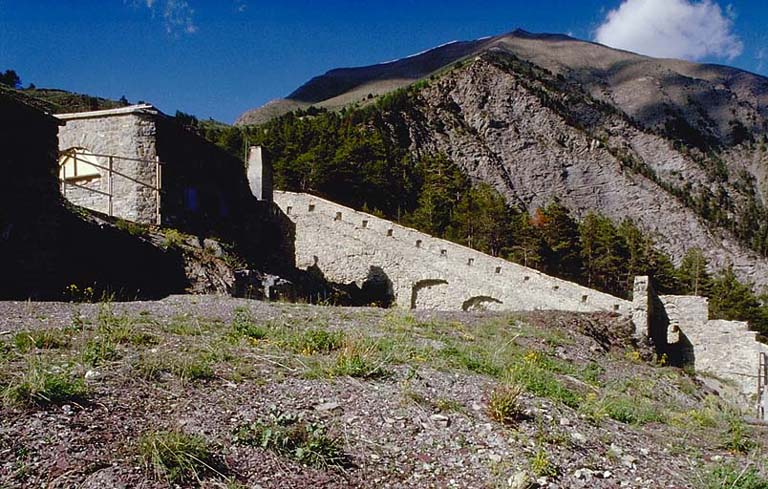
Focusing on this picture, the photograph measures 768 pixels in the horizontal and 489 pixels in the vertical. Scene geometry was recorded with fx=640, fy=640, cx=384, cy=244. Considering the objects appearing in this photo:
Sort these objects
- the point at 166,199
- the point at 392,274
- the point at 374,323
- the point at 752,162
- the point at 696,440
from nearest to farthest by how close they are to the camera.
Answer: the point at 696,440 → the point at 374,323 → the point at 166,199 → the point at 392,274 → the point at 752,162

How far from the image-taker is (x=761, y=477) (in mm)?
5711

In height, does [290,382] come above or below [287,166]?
below

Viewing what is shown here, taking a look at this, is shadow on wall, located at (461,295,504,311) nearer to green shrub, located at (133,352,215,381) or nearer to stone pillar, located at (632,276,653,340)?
stone pillar, located at (632,276,653,340)

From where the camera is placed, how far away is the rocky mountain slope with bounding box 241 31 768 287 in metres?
73.2

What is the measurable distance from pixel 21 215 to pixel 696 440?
12595 mm

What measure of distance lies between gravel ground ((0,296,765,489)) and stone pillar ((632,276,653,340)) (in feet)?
34.9

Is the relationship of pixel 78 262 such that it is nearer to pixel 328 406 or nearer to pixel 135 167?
pixel 135 167

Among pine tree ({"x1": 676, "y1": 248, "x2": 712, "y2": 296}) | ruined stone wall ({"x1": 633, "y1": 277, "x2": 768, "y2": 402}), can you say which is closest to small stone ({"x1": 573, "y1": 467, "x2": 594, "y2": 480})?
ruined stone wall ({"x1": 633, "y1": 277, "x2": 768, "y2": 402})

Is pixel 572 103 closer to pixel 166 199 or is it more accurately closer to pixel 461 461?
pixel 166 199

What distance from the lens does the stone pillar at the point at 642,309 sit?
19281mm

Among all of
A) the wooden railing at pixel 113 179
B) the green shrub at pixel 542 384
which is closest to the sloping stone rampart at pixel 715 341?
the green shrub at pixel 542 384

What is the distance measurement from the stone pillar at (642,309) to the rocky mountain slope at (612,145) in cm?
5077

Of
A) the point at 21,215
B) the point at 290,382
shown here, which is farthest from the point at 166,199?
the point at 290,382

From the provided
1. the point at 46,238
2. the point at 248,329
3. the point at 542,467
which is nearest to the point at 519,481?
the point at 542,467
